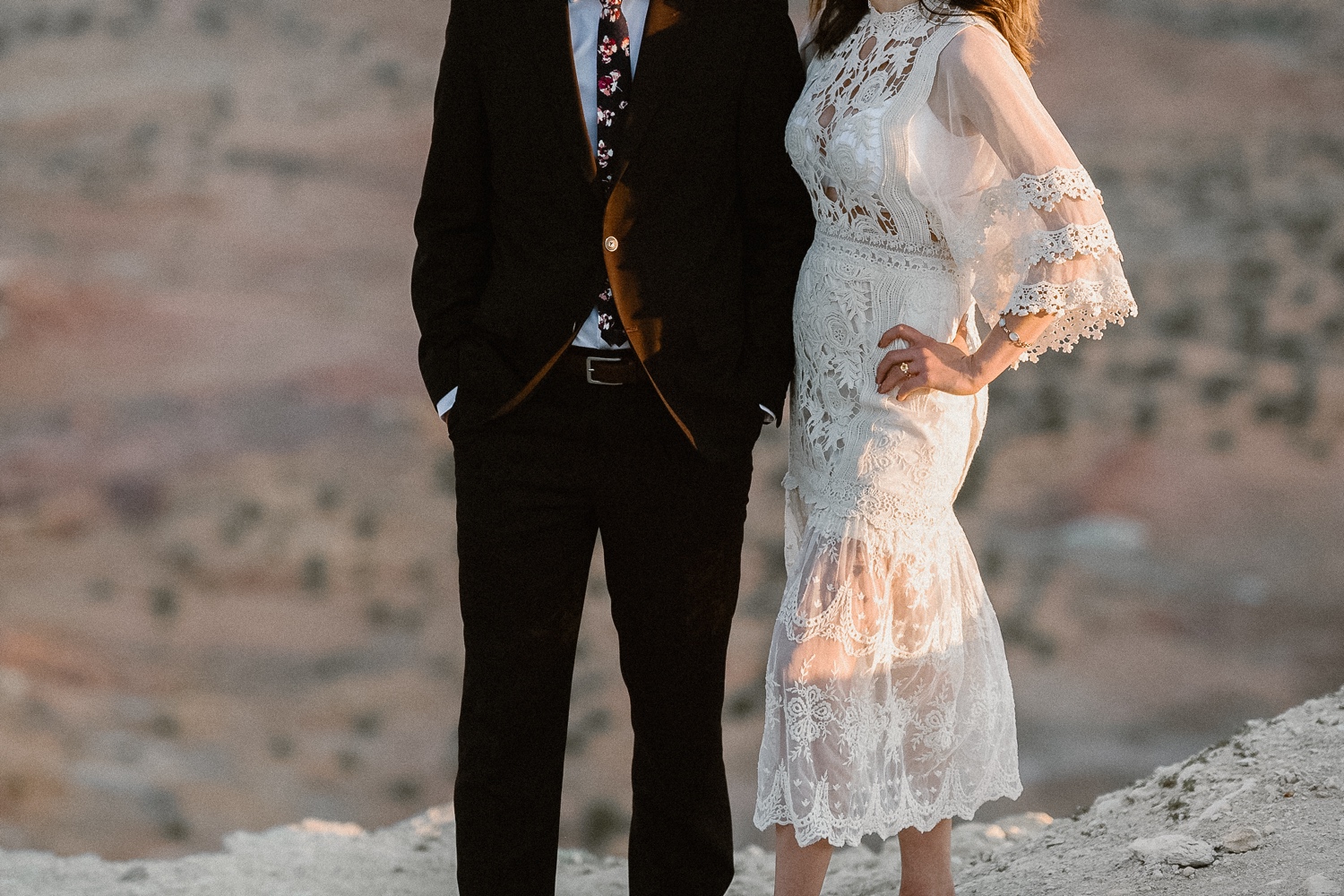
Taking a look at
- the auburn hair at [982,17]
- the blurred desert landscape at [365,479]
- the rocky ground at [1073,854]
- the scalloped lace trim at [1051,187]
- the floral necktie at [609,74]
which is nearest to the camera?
the scalloped lace trim at [1051,187]

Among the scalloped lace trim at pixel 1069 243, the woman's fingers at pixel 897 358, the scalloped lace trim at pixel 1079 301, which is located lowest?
the woman's fingers at pixel 897 358

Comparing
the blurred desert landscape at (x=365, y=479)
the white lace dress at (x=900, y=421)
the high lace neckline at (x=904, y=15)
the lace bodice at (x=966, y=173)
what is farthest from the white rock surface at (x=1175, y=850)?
the blurred desert landscape at (x=365, y=479)

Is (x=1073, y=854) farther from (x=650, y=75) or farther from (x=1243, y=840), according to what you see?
(x=650, y=75)

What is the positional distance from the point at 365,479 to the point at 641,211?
6299 millimetres

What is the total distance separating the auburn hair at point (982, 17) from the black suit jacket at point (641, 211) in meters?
0.09

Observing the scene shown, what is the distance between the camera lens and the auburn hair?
2.55 meters

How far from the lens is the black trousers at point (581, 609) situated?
2721 mm

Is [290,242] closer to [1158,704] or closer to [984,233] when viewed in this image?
[1158,704]

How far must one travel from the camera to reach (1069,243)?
244 centimetres

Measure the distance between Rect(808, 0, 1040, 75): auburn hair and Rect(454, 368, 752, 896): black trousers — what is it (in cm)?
80

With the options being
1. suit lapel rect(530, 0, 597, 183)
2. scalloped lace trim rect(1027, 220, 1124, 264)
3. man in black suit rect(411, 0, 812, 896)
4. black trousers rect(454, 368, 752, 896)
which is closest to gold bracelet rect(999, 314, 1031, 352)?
scalloped lace trim rect(1027, 220, 1124, 264)

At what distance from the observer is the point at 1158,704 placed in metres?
6.32

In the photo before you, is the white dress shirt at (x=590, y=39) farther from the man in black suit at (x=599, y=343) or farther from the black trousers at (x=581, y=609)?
the black trousers at (x=581, y=609)

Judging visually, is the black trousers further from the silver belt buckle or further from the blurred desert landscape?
the blurred desert landscape
